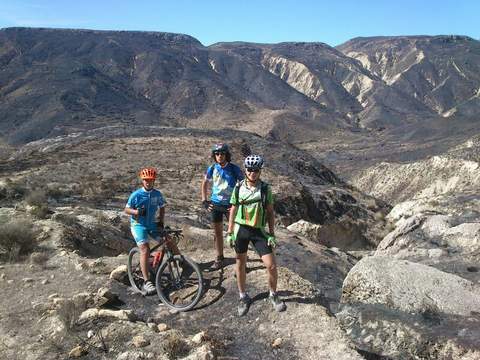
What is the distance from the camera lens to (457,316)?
23.4 feet

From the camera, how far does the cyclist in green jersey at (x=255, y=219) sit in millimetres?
5969

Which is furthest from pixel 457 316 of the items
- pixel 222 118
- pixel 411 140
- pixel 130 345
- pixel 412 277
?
pixel 222 118

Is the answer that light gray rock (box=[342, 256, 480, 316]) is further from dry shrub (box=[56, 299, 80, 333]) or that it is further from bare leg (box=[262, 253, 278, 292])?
dry shrub (box=[56, 299, 80, 333])

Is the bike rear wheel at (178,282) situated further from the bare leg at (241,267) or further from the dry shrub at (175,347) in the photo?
the dry shrub at (175,347)

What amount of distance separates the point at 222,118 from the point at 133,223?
10128 centimetres

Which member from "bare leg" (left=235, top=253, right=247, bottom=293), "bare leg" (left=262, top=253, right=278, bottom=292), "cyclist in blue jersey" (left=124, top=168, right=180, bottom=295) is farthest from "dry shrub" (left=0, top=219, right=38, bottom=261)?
"bare leg" (left=262, top=253, right=278, bottom=292)

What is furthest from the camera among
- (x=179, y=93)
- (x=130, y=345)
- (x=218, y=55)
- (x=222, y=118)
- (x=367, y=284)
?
(x=218, y=55)

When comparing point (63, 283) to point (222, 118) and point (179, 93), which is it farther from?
point (179, 93)

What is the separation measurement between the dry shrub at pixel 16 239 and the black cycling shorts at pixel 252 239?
14.8 feet

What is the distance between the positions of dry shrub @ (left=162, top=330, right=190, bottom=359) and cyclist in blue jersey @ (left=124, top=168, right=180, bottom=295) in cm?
163

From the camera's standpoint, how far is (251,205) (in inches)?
237

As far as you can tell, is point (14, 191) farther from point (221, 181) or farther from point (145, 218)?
point (221, 181)

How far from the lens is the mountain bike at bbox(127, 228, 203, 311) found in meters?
6.63

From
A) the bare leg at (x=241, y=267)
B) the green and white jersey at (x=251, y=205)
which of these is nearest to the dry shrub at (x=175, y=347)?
the bare leg at (x=241, y=267)
